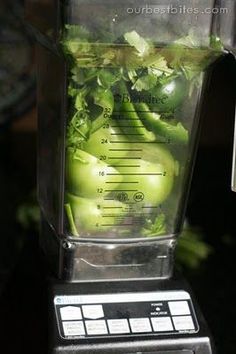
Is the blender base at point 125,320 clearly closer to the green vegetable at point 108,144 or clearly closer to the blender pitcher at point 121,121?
the blender pitcher at point 121,121

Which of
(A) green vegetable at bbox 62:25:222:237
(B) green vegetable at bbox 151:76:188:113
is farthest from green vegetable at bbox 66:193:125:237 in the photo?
(B) green vegetable at bbox 151:76:188:113

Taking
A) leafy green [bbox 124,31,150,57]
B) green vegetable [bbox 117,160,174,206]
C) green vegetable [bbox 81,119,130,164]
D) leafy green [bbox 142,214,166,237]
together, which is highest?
leafy green [bbox 124,31,150,57]

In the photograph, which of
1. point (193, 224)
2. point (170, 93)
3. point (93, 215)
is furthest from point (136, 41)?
point (193, 224)

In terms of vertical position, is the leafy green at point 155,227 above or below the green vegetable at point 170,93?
below

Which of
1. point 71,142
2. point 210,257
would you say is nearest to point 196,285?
point 210,257

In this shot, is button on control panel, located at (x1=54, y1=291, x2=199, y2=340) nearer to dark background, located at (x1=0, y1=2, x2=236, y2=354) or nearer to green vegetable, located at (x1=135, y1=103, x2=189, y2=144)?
dark background, located at (x1=0, y1=2, x2=236, y2=354)

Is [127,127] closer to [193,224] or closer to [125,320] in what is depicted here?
[125,320]

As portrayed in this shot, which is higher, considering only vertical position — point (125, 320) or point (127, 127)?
point (127, 127)

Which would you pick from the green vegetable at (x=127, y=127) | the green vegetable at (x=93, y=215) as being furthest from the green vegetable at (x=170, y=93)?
the green vegetable at (x=93, y=215)
